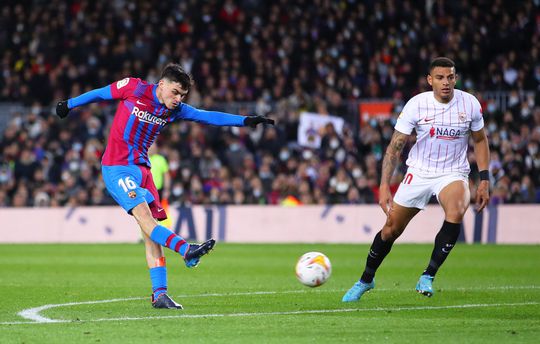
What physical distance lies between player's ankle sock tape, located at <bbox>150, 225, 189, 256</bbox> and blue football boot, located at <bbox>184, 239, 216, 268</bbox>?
111 millimetres

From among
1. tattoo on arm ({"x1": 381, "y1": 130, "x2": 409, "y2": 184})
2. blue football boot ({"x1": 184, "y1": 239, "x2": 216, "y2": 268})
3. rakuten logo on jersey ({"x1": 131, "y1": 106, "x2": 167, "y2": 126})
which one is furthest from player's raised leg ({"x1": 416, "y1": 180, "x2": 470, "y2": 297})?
rakuten logo on jersey ({"x1": 131, "y1": 106, "x2": 167, "y2": 126})

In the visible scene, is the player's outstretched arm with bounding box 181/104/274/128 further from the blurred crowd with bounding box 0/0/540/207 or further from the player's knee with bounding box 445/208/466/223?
the blurred crowd with bounding box 0/0/540/207

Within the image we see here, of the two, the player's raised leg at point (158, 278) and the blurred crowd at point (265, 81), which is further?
the blurred crowd at point (265, 81)

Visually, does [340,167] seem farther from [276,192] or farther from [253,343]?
[253,343]

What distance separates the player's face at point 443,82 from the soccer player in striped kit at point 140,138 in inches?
64.7

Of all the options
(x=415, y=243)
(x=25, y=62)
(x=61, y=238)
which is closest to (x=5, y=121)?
(x=25, y=62)

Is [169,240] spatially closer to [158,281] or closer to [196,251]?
[196,251]

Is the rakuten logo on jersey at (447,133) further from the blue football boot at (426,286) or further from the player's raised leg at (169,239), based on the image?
the player's raised leg at (169,239)

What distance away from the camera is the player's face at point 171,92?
9.70 metres

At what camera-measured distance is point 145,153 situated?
996 cm

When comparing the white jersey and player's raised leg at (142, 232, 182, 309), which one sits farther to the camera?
the white jersey

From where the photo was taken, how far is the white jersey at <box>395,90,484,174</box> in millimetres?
10031

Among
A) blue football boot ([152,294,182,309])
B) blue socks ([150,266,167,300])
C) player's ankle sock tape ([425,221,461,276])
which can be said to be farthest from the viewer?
player's ankle sock tape ([425,221,461,276])

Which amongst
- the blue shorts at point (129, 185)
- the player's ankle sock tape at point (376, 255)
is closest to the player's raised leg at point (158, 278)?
the blue shorts at point (129, 185)
